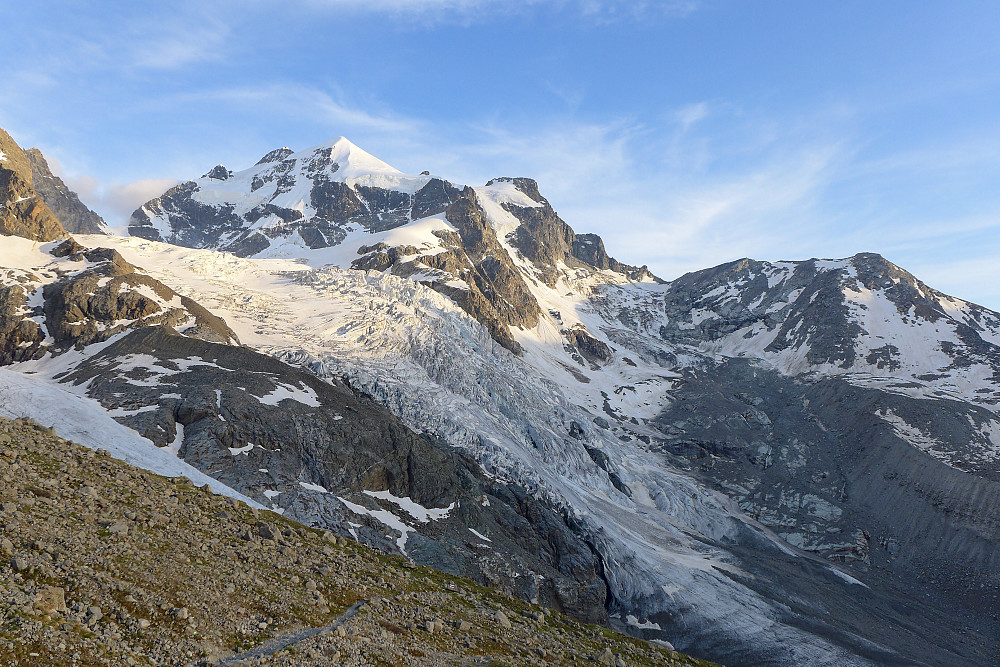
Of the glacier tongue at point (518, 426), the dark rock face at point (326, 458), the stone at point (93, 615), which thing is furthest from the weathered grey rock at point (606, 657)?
the glacier tongue at point (518, 426)

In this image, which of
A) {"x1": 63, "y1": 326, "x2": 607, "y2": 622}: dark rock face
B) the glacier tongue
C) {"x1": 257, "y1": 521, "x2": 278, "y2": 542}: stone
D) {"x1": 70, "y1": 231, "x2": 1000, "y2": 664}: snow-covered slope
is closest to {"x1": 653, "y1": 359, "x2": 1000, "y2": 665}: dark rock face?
{"x1": 70, "y1": 231, "x2": 1000, "y2": 664}: snow-covered slope

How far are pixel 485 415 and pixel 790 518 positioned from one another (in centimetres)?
7299

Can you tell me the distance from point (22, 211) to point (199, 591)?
16758 cm

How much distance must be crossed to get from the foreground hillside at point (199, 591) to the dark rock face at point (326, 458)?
35.4m

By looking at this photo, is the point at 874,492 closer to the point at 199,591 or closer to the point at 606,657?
the point at 606,657

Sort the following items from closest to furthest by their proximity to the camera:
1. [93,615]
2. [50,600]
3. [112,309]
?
1. [50,600]
2. [93,615]
3. [112,309]

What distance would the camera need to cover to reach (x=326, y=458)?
87.2m

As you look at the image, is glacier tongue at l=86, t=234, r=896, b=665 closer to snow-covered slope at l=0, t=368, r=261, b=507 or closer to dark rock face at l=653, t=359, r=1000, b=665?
dark rock face at l=653, t=359, r=1000, b=665

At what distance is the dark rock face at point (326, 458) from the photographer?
76750mm

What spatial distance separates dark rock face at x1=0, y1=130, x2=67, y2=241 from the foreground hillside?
140 metres

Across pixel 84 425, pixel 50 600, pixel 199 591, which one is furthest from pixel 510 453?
Result: pixel 50 600

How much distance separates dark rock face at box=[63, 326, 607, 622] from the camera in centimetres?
7675

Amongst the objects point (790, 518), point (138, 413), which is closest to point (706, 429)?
point (790, 518)

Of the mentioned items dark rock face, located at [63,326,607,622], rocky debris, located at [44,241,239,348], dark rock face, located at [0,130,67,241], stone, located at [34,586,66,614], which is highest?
dark rock face, located at [0,130,67,241]
